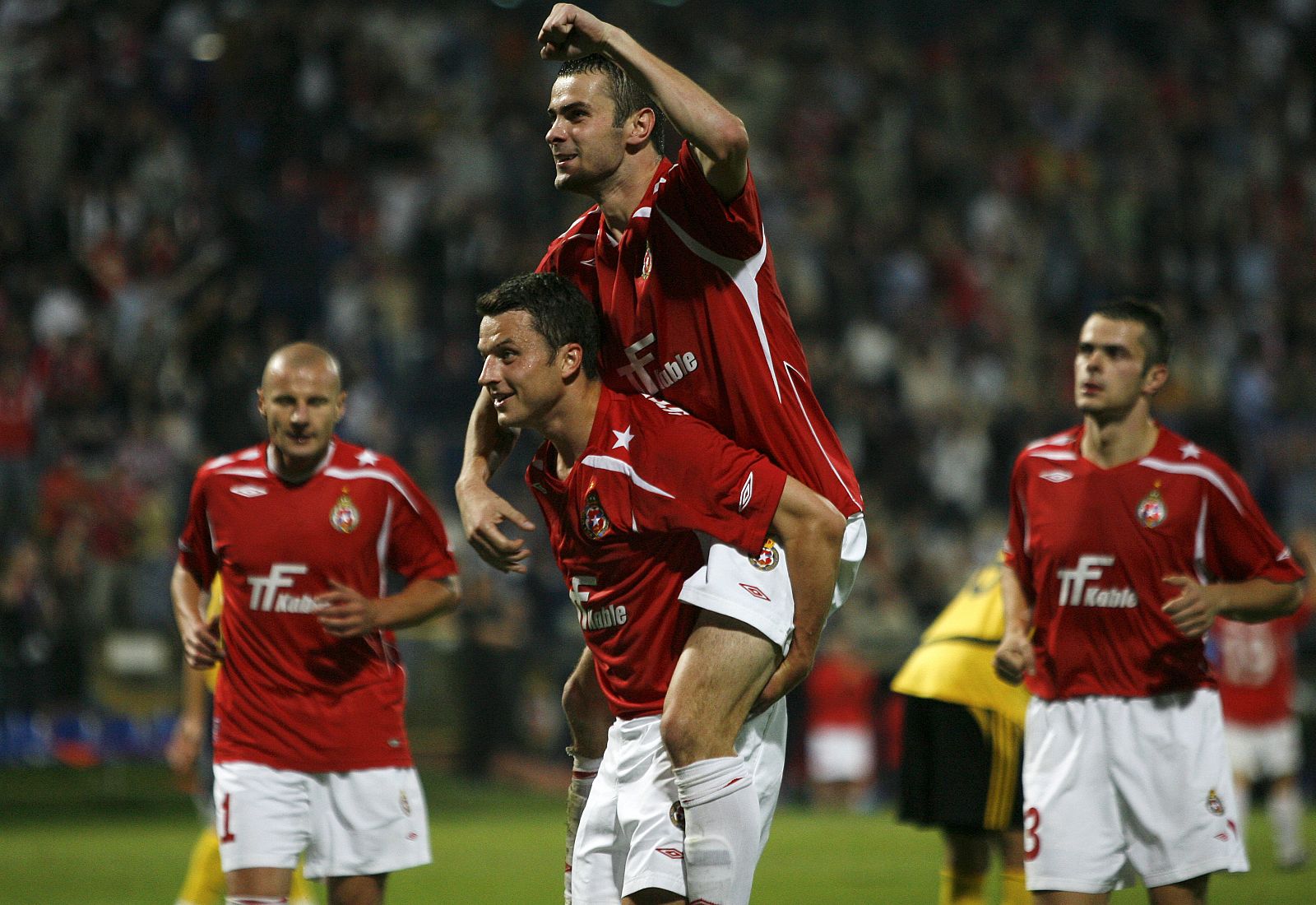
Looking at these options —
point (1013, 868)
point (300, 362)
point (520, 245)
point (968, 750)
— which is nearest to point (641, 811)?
point (300, 362)

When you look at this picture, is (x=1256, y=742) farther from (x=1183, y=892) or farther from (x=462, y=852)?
(x=1183, y=892)

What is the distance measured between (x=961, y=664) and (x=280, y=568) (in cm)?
277

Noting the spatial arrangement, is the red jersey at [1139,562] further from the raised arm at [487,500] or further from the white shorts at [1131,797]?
the raised arm at [487,500]

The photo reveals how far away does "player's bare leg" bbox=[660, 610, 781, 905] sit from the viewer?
13.6 feet

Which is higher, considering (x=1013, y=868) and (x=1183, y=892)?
(x=1183, y=892)

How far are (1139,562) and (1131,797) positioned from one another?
0.78m

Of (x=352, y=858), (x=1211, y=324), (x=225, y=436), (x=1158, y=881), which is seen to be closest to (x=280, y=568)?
(x=352, y=858)

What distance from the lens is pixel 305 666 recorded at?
5852 mm

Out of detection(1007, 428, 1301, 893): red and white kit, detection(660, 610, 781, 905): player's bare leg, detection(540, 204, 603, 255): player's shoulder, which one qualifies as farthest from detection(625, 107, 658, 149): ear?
detection(1007, 428, 1301, 893): red and white kit

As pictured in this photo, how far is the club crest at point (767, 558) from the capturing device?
427cm

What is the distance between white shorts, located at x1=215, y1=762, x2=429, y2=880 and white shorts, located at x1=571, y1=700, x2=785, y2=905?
4.57ft

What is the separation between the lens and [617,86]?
4594 millimetres

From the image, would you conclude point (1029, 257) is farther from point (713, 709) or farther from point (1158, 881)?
point (713, 709)

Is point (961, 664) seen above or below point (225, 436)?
below
